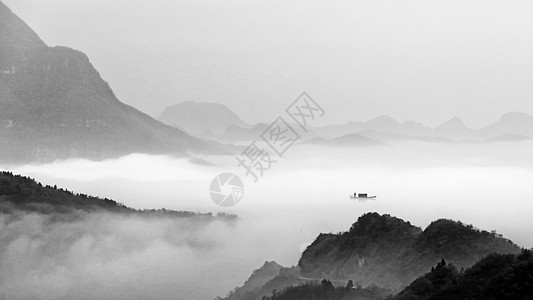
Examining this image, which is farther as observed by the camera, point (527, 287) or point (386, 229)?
point (386, 229)

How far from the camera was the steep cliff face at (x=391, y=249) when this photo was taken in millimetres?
150250

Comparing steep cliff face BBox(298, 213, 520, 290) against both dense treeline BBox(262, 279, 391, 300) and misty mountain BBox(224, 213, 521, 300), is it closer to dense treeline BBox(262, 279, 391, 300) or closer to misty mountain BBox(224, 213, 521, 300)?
misty mountain BBox(224, 213, 521, 300)

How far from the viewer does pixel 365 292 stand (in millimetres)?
139125

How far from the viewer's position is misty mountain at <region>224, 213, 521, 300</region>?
150250mm

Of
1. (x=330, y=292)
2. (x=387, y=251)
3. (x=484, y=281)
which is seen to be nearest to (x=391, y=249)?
(x=387, y=251)

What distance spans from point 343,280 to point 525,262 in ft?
169

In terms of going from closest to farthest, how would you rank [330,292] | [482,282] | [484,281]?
[482,282] < [484,281] < [330,292]

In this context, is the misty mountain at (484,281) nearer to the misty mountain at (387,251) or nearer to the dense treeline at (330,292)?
the dense treeline at (330,292)

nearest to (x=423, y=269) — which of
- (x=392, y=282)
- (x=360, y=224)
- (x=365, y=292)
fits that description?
(x=392, y=282)

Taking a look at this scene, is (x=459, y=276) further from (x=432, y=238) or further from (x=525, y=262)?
(x=432, y=238)

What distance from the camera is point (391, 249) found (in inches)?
6422

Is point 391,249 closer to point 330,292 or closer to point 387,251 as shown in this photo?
point 387,251

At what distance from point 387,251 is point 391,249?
92 cm

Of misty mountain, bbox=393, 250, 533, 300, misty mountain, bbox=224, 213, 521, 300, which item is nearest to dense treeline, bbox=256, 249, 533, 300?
misty mountain, bbox=393, 250, 533, 300
